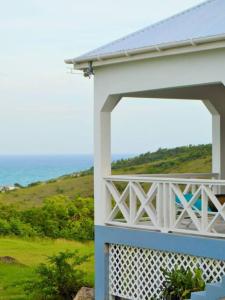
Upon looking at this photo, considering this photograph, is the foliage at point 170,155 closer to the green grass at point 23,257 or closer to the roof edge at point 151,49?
the green grass at point 23,257

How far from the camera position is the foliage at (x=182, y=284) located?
1222 cm

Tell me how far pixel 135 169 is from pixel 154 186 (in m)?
26.6

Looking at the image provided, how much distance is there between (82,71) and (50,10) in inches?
1200

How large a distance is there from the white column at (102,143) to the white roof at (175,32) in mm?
791

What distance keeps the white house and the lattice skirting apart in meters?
0.02

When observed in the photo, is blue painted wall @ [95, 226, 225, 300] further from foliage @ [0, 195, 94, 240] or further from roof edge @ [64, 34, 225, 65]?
foliage @ [0, 195, 94, 240]

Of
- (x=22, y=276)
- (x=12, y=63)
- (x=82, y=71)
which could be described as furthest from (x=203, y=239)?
(x=12, y=63)

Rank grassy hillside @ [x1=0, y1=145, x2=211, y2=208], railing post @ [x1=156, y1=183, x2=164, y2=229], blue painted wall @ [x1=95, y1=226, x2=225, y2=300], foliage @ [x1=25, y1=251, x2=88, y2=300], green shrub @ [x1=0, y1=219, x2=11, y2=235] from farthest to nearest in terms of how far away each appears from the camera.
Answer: grassy hillside @ [x1=0, y1=145, x2=211, y2=208] < green shrub @ [x1=0, y1=219, x2=11, y2=235] < foliage @ [x1=25, y1=251, x2=88, y2=300] < railing post @ [x1=156, y1=183, x2=164, y2=229] < blue painted wall @ [x1=95, y1=226, x2=225, y2=300]

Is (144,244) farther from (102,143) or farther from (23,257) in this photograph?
(23,257)

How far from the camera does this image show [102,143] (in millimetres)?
14195

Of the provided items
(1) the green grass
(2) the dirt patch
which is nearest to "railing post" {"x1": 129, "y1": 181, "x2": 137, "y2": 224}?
(1) the green grass

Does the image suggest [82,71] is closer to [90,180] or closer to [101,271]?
[101,271]

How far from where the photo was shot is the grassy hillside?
3491 cm

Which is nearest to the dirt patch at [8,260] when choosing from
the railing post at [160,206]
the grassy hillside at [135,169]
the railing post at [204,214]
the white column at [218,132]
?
the white column at [218,132]
